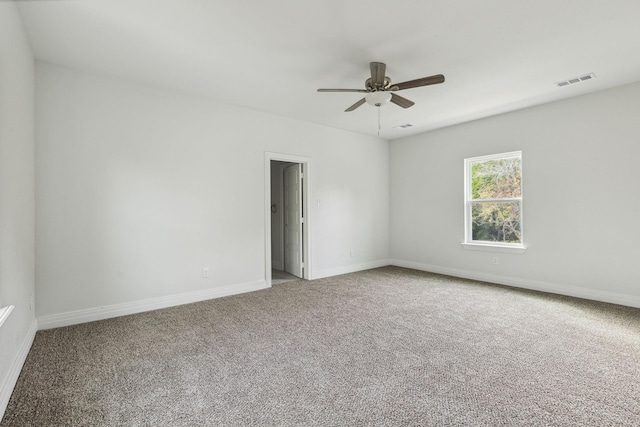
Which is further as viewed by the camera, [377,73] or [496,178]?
[496,178]

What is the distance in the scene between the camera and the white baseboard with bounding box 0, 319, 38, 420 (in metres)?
1.80

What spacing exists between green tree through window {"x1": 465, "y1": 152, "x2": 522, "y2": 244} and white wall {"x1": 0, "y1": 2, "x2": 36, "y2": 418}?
556 centimetres

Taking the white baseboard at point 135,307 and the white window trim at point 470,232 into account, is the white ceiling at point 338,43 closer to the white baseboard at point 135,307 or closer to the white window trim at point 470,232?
the white window trim at point 470,232

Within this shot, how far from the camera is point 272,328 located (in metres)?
3.03

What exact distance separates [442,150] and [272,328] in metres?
4.27

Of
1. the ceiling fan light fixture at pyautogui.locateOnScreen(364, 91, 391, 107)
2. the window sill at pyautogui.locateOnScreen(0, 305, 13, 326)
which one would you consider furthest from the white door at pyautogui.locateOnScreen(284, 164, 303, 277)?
the window sill at pyautogui.locateOnScreen(0, 305, 13, 326)

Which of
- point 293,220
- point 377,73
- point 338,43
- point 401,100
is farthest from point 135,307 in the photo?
point 401,100

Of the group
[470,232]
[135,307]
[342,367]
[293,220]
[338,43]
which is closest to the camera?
[342,367]

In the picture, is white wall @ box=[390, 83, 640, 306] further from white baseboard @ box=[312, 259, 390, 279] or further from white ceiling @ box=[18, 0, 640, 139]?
white baseboard @ box=[312, 259, 390, 279]

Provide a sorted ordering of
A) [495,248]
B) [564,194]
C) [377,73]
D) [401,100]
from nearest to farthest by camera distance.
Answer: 1. [377,73]
2. [401,100]
3. [564,194]
4. [495,248]

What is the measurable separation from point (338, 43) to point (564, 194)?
→ 3616 mm

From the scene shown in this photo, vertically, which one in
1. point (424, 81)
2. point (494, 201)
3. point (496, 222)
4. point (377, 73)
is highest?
point (377, 73)

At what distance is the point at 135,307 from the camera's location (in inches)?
137

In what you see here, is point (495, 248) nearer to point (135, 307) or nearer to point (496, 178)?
point (496, 178)
